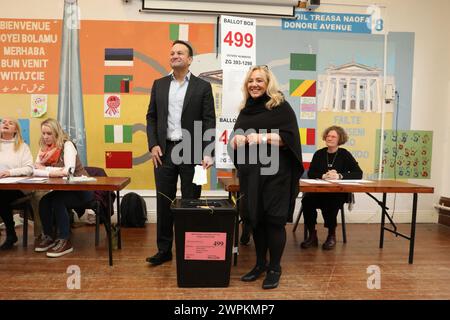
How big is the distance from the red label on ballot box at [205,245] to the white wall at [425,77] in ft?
6.09

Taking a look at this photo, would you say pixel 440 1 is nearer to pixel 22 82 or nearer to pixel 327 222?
pixel 327 222

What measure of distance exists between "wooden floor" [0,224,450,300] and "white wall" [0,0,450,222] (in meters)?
0.92

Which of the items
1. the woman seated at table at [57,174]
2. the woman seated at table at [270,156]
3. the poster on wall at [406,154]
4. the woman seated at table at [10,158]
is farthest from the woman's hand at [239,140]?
the poster on wall at [406,154]

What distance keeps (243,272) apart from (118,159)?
2147mm

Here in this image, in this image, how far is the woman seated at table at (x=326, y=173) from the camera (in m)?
3.24

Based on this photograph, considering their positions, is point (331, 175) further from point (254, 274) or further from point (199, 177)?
point (199, 177)

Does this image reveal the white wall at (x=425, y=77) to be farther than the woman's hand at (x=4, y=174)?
Yes

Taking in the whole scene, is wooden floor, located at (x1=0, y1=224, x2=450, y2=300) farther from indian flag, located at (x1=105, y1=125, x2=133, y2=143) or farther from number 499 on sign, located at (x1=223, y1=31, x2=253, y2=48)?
number 499 on sign, located at (x1=223, y1=31, x2=253, y2=48)

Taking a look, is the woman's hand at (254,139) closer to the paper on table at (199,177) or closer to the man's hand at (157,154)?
the paper on table at (199,177)

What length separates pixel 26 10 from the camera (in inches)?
150

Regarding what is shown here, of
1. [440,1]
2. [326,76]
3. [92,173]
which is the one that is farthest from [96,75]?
[440,1]

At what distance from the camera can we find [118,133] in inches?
156

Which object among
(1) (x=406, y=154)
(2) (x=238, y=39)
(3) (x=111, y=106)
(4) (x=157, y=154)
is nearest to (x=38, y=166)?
(4) (x=157, y=154)

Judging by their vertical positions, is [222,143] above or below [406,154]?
above
